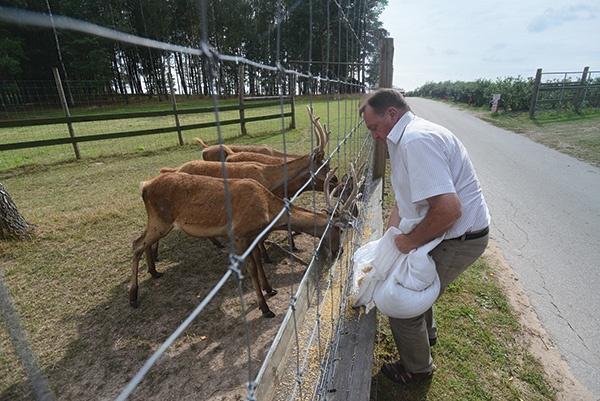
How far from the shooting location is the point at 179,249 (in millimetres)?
4699

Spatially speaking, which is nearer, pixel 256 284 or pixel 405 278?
pixel 405 278

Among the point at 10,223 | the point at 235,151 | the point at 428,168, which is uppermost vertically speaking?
the point at 428,168

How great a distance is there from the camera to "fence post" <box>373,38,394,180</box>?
554cm

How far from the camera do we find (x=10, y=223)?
15.2 ft

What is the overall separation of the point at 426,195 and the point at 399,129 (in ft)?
1.67

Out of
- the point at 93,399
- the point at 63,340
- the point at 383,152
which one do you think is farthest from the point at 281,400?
the point at 383,152

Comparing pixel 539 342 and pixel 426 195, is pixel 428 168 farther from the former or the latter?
pixel 539 342

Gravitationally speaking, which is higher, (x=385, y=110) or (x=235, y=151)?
(x=385, y=110)

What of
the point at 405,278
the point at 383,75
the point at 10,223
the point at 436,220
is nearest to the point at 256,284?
the point at 405,278

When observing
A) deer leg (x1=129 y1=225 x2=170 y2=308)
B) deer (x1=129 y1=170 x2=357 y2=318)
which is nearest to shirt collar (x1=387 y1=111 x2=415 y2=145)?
deer (x1=129 y1=170 x2=357 y2=318)

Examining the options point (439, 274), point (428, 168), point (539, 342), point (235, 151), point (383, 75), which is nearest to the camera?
point (428, 168)

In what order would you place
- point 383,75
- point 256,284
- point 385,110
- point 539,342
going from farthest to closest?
point 383,75, point 256,284, point 539,342, point 385,110

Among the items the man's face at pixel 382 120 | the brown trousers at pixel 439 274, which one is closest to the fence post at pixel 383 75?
the man's face at pixel 382 120

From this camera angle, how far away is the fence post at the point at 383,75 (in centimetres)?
554
